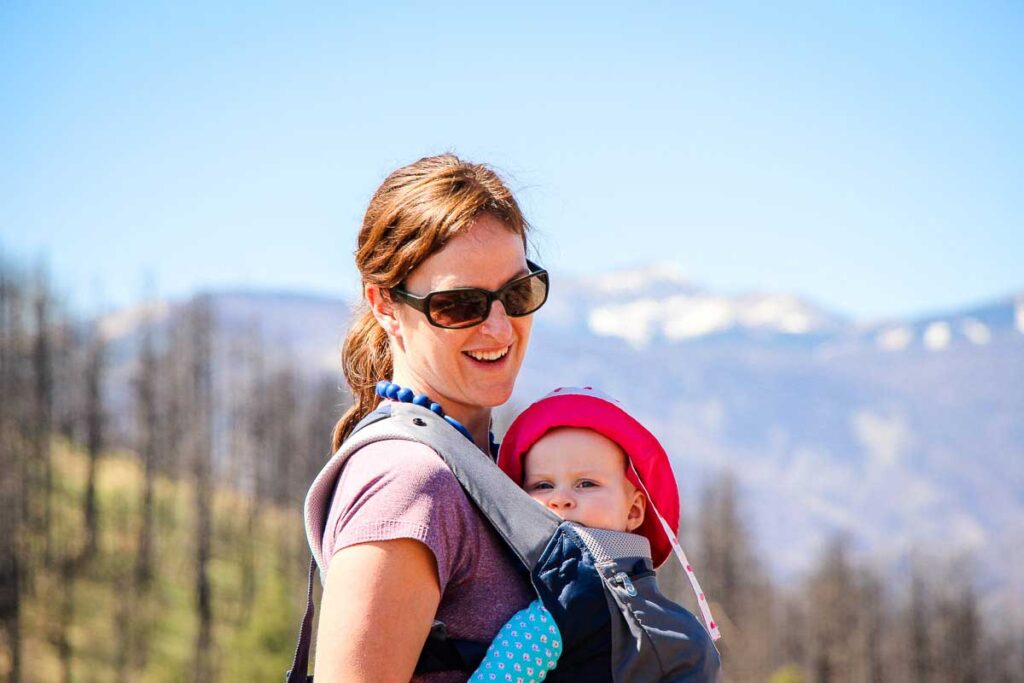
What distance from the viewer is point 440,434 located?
98.7 inches

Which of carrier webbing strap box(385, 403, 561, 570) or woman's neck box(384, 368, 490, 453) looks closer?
carrier webbing strap box(385, 403, 561, 570)

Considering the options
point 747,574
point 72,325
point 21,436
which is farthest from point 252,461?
point 747,574

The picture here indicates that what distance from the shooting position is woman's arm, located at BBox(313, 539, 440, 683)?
2.17 meters

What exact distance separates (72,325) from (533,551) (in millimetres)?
41814

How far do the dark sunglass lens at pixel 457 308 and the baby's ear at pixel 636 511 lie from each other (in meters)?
0.61

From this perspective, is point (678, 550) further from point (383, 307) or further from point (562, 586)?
point (383, 307)

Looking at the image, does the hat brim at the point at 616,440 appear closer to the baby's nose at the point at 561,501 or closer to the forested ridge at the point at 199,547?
the baby's nose at the point at 561,501

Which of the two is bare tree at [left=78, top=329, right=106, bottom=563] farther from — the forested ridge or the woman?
the woman

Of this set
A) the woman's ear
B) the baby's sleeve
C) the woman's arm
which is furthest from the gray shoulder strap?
the woman's ear

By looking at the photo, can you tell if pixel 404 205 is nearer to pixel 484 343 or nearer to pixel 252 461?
pixel 484 343

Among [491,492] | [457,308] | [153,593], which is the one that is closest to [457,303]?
[457,308]

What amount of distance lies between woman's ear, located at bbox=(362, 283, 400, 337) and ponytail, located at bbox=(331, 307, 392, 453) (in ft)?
0.70

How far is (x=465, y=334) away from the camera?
109 inches

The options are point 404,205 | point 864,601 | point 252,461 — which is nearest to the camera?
point 404,205
